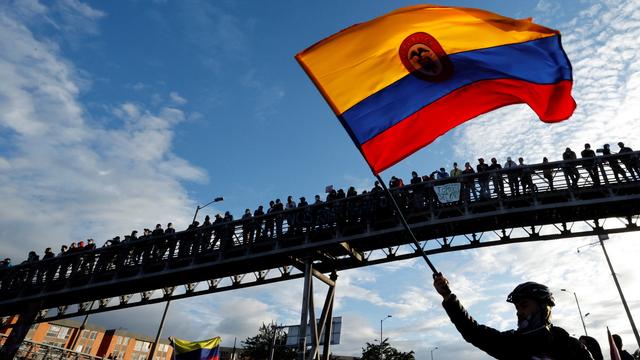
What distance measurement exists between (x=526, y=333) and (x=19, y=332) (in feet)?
77.0

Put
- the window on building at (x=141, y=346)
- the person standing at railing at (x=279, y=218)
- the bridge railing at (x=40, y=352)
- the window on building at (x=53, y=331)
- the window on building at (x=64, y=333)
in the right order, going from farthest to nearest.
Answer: the window on building at (x=141, y=346) < the window on building at (x=64, y=333) < the window on building at (x=53, y=331) < the bridge railing at (x=40, y=352) < the person standing at railing at (x=279, y=218)

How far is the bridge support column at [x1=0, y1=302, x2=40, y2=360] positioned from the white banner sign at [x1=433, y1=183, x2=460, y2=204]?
1992 cm

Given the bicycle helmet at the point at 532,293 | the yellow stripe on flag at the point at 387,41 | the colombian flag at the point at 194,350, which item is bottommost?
the bicycle helmet at the point at 532,293

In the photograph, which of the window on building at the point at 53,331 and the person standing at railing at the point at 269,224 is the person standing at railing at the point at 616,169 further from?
the window on building at the point at 53,331

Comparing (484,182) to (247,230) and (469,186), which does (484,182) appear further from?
(247,230)

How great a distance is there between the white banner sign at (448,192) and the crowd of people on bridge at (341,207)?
0.54 ft

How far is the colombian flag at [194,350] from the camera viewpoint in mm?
15852

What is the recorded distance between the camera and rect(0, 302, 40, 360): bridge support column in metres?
18.2

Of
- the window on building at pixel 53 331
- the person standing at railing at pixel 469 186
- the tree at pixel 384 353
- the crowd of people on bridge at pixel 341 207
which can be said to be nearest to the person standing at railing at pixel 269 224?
the crowd of people on bridge at pixel 341 207

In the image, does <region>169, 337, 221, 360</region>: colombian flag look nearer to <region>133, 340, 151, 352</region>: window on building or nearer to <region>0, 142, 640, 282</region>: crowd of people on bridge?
<region>0, 142, 640, 282</region>: crowd of people on bridge

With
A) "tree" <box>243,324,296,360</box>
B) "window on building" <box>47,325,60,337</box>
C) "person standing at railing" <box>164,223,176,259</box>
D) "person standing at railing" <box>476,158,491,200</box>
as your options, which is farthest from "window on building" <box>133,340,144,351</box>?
"person standing at railing" <box>476,158,491,200</box>

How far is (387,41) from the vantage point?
5.14m

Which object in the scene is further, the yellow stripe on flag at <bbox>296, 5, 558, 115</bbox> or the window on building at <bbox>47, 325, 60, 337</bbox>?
the window on building at <bbox>47, 325, 60, 337</bbox>

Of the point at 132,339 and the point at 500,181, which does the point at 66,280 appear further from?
the point at 132,339
